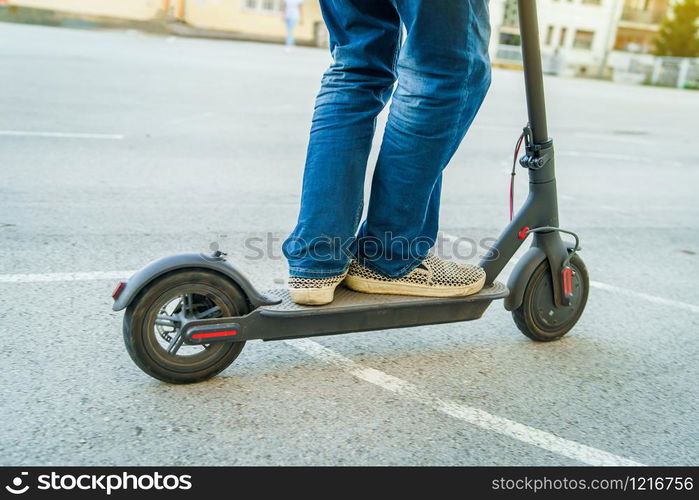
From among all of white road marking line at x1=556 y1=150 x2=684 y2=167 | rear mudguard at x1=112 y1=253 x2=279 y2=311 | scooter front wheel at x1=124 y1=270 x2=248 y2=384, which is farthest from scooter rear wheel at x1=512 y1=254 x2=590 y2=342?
white road marking line at x1=556 y1=150 x2=684 y2=167

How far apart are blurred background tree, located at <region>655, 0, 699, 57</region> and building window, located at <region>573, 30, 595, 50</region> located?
5.94 metres

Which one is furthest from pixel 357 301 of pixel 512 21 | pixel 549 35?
pixel 549 35

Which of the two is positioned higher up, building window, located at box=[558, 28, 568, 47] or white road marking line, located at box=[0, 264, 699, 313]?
building window, located at box=[558, 28, 568, 47]

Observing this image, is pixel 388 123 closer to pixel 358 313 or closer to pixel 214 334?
pixel 358 313

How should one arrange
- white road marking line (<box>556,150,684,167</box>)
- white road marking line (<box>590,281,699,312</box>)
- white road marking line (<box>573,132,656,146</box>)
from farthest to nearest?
white road marking line (<box>573,132,656,146</box>)
white road marking line (<box>556,150,684,167</box>)
white road marking line (<box>590,281,699,312</box>)

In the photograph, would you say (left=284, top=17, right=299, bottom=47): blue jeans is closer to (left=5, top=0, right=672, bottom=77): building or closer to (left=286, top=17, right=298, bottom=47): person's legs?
(left=286, top=17, right=298, bottom=47): person's legs

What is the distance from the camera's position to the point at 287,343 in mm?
2766

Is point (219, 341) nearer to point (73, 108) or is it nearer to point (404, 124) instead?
point (404, 124)

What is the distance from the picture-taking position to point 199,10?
110 feet

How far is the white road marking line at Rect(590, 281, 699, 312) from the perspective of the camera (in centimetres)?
358

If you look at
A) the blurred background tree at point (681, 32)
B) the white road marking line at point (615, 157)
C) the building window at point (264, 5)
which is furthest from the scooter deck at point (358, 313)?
the blurred background tree at point (681, 32)

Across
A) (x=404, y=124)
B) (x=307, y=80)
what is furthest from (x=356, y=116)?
(x=307, y=80)

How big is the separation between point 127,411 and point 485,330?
152 cm

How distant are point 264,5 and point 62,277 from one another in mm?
36167
